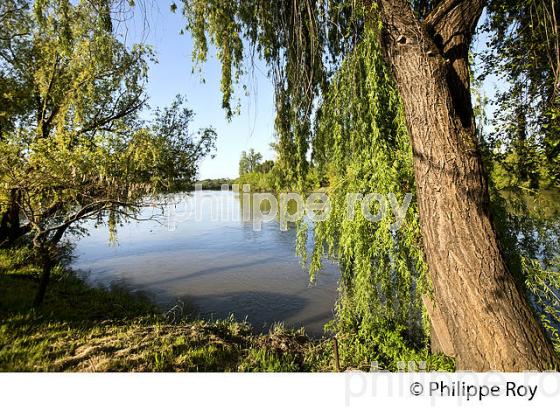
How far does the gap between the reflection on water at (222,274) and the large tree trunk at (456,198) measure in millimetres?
4482

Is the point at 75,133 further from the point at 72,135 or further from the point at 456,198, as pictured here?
the point at 456,198

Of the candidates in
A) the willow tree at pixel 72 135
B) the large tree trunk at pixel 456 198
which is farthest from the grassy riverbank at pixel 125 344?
the large tree trunk at pixel 456 198

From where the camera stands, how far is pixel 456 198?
2.28 meters

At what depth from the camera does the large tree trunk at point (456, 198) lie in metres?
2.11

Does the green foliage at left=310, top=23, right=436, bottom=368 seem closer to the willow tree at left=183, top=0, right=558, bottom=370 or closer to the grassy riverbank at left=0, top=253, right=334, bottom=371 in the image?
the willow tree at left=183, top=0, right=558, bottom=370

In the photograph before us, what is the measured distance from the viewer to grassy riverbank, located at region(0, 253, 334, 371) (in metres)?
3.48

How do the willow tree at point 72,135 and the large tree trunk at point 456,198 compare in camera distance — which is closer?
the large tree trunk at point 456,198

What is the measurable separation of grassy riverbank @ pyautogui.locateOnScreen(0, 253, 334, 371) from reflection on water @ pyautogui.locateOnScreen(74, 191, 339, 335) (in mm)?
1808

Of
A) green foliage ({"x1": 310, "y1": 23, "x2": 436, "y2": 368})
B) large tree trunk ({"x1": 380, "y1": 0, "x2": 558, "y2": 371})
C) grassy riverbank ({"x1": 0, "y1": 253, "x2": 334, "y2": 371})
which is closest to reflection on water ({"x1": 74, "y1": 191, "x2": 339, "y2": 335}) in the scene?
grassy riverbank ({"x1": 0, "y1": 253, "x2": 334, "y2": 371})

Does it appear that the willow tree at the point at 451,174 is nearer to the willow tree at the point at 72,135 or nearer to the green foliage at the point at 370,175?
the green foliage at the point at 370,175

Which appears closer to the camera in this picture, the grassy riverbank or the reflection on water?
the grassy riverbank

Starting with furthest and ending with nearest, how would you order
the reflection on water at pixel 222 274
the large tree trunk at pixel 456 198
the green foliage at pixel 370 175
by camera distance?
the reflection on water at pixel 222 274 < the green foliage at pixel 370 175 < the large tree trunk at pixel 456 198

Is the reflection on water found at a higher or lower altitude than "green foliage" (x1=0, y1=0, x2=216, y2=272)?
lower
